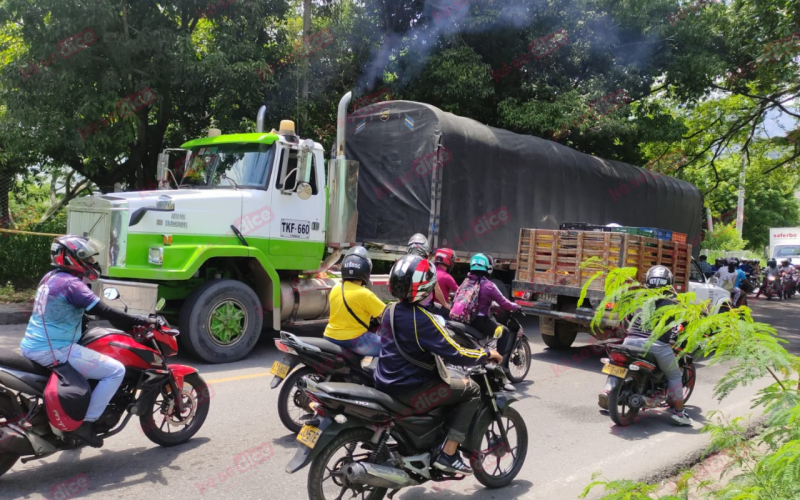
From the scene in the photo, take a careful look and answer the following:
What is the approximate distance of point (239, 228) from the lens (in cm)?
782

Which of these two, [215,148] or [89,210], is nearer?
[89,210]

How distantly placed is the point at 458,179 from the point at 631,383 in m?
5.30

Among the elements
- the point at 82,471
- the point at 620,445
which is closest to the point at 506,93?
the point at 620,445

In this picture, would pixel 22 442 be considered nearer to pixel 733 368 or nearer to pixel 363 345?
pixel 363 345

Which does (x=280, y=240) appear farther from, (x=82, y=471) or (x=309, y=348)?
(x=82, y=471)

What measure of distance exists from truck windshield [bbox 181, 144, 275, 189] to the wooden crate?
3.86 m

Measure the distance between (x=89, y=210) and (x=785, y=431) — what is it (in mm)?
7468

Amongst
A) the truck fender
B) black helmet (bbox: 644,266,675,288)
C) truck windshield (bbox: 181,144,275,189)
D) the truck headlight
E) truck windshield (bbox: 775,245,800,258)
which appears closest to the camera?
black helmet (bbox: 644,266,675,288)

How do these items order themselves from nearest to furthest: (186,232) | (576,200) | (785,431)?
1. (785,431)
2. (186,232)
3. (576,200)

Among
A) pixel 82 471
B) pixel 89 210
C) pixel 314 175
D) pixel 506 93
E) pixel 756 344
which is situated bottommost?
pixel 82 471

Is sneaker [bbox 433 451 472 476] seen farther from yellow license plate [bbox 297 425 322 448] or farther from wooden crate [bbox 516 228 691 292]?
wooden crate [bbox 516 228 691 292]

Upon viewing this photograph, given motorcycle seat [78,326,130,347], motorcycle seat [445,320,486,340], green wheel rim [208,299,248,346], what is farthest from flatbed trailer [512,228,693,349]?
motorcycle seat [78,326,130,347]

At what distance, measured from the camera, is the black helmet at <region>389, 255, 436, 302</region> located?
3.63 m

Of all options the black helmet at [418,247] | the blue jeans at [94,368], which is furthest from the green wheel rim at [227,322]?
the blue jeans at [94,368]
